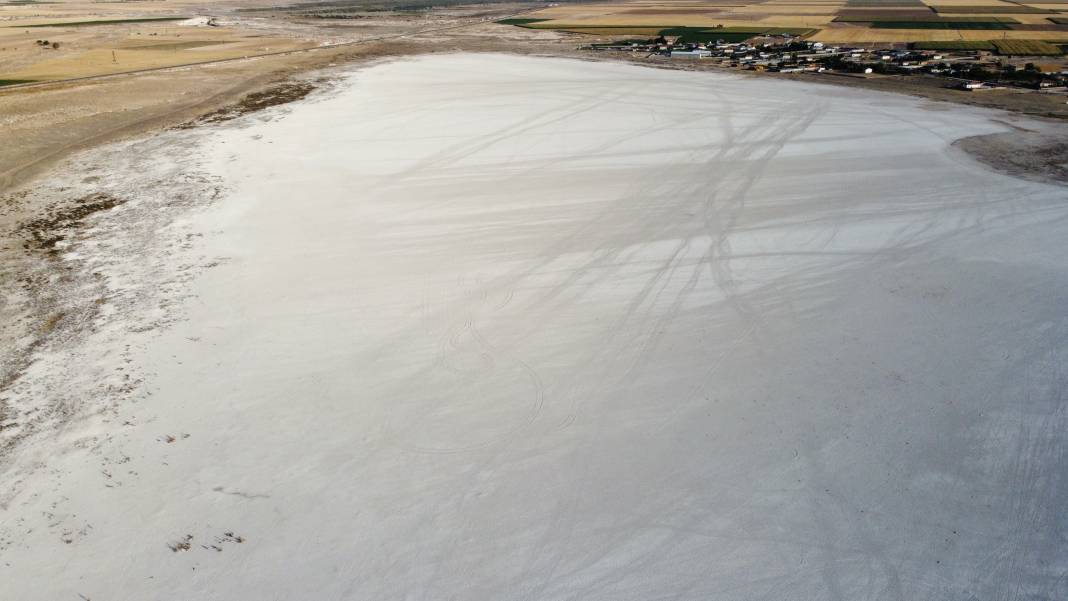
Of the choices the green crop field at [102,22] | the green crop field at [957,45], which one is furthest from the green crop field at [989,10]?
the green crop field at [102,22]

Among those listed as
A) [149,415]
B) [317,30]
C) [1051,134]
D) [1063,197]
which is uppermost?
[317,30]

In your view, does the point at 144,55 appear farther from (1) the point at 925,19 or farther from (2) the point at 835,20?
(1) the point at 925,19

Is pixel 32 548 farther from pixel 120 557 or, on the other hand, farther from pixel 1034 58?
pixel 1034 58

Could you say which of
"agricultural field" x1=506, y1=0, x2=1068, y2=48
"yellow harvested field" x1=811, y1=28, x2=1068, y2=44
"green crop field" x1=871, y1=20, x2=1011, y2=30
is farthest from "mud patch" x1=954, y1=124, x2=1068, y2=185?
"green crop field" x1=871, y1=20, x2=1011, y2=30

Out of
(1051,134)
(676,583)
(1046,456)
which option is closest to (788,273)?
(1046,456)

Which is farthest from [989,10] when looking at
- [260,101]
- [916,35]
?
[260,101]

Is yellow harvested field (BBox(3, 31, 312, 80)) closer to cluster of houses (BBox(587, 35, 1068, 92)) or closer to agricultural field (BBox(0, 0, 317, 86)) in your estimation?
agricultural field (BBox(0, 0, 317, 86))

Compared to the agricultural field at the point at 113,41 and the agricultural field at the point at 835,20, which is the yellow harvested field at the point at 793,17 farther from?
the agricultural field at the point at 113,41
